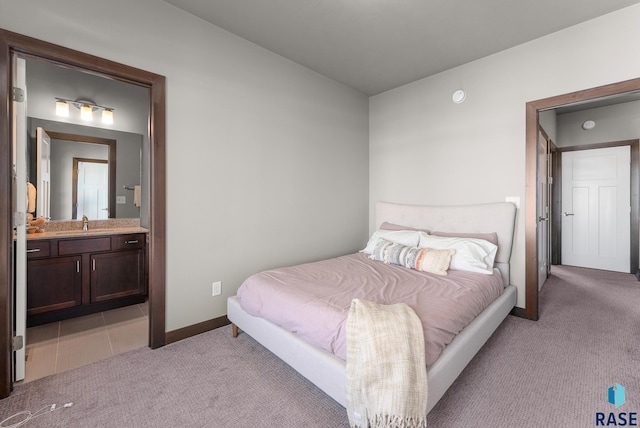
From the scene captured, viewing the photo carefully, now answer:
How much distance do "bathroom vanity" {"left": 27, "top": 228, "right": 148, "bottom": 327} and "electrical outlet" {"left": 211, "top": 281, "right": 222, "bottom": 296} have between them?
122 cm

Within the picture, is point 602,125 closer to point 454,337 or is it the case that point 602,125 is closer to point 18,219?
point 454,337

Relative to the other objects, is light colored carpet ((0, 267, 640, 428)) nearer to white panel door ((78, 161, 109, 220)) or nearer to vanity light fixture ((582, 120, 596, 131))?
white panel door ((78, 161, 109, 220))

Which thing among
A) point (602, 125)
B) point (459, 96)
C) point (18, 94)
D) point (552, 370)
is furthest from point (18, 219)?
point (602, 125)

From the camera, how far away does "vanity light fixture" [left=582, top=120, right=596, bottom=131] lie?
15.5 feet

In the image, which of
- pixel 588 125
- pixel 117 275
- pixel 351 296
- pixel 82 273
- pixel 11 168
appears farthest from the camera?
pixel 588 125

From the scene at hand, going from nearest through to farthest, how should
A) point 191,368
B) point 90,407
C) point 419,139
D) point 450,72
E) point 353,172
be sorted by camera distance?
point 90,407
point 191,368
point 450,72
point 419,139
point 353,172

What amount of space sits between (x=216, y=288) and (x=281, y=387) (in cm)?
117

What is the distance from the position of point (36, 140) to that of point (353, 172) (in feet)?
12.0

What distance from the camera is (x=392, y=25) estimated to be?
2529 millimetres

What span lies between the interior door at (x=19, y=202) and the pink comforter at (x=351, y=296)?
4.51 feet

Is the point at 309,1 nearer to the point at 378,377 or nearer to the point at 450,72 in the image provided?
the point at 450,72

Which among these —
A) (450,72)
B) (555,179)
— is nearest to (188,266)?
(450,72)

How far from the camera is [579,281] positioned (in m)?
4.07

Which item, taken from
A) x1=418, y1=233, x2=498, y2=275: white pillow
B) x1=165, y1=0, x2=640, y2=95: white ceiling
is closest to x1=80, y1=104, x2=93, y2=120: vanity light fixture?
x1=165, y1=0, x2=640, y2=95: white ceiling
